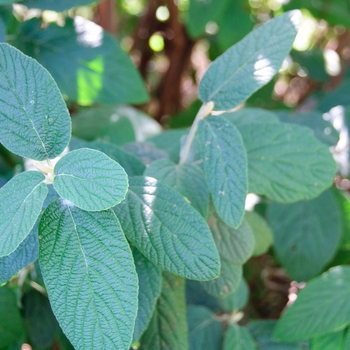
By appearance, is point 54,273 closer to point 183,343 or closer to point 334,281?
point 183,343

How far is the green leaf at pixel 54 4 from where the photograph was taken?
78 centimetres

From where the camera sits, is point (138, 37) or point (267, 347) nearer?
point (267, 347)

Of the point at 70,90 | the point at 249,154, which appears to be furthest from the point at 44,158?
the point at 70,90

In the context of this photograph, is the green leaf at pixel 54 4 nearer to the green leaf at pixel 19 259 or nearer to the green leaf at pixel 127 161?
the green leaf at pixel 127 161

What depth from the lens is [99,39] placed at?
875 millimetres

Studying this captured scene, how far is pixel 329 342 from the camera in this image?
0.69m

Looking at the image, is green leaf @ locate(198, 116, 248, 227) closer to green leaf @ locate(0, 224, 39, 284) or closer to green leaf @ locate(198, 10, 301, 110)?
green leaf @ locate(198, 10, 301, 110)

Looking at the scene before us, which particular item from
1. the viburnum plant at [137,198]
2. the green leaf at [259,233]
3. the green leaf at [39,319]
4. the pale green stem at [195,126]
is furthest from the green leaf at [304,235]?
the green leaf at [39,319]

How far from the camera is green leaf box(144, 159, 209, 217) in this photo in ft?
1.88

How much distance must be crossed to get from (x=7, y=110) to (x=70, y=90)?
42 centimetres

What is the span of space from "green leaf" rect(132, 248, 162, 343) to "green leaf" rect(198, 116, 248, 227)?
12 centimetres

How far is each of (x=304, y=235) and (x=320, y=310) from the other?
0.91 ft

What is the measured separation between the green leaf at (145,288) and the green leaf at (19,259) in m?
0.13

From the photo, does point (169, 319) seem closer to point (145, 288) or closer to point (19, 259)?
point (145, 288)
